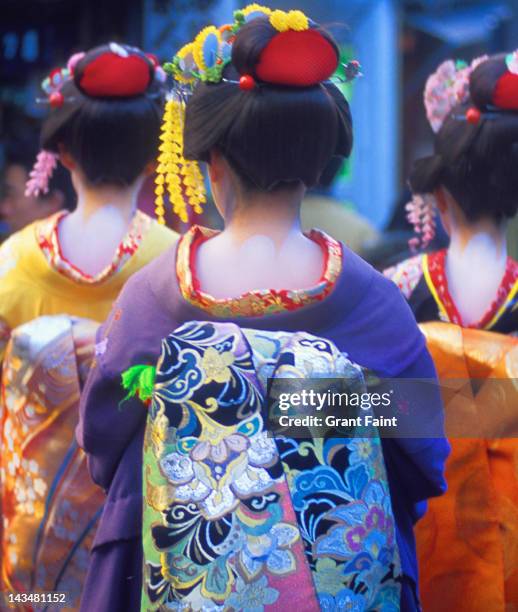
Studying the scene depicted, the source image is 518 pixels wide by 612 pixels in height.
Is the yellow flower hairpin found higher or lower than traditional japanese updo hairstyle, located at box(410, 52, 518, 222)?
higher

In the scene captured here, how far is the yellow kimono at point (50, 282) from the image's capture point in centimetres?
343

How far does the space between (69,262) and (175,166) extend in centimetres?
93

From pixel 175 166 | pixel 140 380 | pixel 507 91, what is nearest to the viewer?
pixel 140 380

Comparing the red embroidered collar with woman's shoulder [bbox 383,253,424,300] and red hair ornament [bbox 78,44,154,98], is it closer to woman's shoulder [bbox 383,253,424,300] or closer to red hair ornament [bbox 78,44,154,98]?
woman's shoulder [bbox 383,253,424,300]

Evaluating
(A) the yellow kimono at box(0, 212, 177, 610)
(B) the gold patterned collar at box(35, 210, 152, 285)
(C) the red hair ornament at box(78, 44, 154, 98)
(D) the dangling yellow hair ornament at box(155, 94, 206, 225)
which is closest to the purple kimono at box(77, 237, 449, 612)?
(D) the dangling yellow hair ornament at box(155, 94, 206, 225)

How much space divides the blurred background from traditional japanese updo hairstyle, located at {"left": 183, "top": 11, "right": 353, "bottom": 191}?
0.62 ft

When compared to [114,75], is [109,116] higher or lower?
lower

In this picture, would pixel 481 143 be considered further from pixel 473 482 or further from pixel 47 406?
pixel 47 406

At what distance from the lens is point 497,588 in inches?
116

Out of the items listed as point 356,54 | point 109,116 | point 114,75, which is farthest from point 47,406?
point 356,54

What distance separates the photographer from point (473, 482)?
3.02m

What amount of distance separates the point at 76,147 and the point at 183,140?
105 centimetres

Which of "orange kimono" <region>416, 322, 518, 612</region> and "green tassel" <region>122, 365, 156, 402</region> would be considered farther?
"orange kimono" <region>416, 322, 518, 612</region>

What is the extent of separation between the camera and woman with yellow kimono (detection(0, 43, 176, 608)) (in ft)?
10.9
